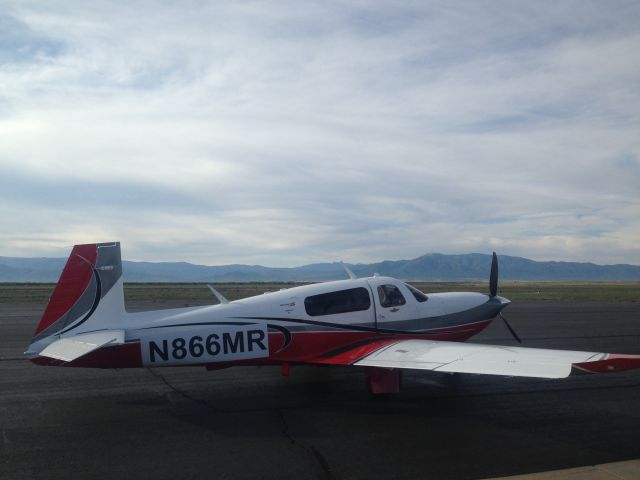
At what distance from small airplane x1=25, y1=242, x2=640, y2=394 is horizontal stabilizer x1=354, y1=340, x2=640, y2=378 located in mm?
28

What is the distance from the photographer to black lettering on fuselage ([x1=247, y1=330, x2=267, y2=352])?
868 cm

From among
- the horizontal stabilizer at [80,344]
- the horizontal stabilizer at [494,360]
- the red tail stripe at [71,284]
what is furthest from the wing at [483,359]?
the red tail stripe at [71,284]

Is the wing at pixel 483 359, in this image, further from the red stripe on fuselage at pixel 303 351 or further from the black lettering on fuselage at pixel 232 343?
the black lettering on fuselage at pixel 232 343

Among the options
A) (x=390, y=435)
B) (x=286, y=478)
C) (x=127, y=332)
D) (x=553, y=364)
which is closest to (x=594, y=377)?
(x=553, y=364)

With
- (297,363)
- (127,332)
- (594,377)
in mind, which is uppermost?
(127,332)

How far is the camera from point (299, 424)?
743cm

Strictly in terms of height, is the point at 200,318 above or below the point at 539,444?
above

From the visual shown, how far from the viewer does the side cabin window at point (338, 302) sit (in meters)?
9.30

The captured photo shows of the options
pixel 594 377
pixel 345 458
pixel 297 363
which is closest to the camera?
pixel 345 458

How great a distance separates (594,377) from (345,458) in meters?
7.15

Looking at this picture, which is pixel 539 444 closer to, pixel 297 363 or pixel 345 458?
pixel 345 458

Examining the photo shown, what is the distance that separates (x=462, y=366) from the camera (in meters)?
7.28

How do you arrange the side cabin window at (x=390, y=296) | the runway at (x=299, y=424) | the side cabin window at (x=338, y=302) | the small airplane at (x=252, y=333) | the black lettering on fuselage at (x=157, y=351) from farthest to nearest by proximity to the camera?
the side cabin window at (x=390, y=296) < the side cabin window at (x=338, y=302) < the black lettering on fuselage at (x=157, y=351) < the small airplane at (x=252, y=333) < the runway at (x=299, y=424)

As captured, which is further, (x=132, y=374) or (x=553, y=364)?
(x=132, y=374)
